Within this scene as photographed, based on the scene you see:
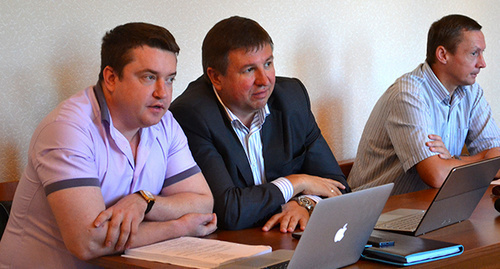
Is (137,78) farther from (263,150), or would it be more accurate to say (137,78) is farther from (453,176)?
(453,176)

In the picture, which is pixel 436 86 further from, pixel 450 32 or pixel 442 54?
pixel 450 32

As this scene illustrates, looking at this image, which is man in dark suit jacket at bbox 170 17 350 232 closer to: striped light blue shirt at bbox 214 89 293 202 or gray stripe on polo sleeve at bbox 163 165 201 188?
striped light blue shirt at bbox 214 89 293 202

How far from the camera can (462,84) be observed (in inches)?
120

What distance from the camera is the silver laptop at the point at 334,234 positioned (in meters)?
1.31

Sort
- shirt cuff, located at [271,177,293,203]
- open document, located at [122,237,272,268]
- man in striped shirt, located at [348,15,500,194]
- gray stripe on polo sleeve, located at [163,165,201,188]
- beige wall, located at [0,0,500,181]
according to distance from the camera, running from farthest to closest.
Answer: man in striped shirt, located at [348,15,500,194] → beige wall, located at [0,0,500,181] → shirt cuff, located at [271,177,293,203] → gray stripe on polo sleeve, located at [163,165,201,188] → open document, located at [122,237,272,268]

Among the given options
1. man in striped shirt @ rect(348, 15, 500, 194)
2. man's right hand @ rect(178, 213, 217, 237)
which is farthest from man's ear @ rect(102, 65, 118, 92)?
man in striped shirt @ rect(348, 15, 500, 194)

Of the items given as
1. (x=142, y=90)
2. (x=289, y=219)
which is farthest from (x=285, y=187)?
(x=142, y=90)

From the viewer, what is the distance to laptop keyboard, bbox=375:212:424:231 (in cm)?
176

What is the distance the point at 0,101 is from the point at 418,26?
2.65 m

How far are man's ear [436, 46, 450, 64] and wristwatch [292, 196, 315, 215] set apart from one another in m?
1.34

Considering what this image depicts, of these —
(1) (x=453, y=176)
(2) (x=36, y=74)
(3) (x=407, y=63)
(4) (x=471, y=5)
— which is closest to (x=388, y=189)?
(1) (x=453, y=176)

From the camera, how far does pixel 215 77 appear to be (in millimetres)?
2305

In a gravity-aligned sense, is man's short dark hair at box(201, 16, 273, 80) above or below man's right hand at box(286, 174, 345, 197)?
above

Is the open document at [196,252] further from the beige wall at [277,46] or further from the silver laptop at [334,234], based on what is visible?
the beige wall at [277,46]
